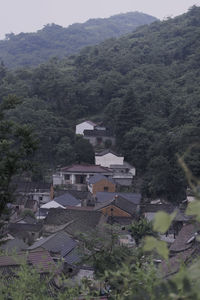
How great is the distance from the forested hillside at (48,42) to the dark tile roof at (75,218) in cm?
4952

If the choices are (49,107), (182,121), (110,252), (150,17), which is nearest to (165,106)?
(182,121)

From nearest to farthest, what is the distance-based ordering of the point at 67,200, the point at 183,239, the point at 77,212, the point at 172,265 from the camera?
the point at 172,265 < the point at 183,239 < the point at 77,212 < the point at 67,200

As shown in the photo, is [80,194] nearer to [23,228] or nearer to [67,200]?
[67,200]

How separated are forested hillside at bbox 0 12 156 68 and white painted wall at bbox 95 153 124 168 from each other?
134ft

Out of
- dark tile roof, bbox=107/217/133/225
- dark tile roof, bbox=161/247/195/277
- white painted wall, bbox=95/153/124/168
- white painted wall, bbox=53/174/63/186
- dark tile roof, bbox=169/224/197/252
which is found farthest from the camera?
white painted wall, bbox=95/153/124/168

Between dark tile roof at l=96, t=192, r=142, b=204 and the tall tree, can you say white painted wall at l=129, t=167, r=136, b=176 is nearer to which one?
dark tile roof at l=96, t=192, r=142, b=204

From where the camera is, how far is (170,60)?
1617 inches

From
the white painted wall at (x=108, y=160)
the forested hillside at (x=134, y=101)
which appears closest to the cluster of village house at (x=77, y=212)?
the white painted wall at (x=108, y=160)

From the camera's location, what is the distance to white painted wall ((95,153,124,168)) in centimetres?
2500

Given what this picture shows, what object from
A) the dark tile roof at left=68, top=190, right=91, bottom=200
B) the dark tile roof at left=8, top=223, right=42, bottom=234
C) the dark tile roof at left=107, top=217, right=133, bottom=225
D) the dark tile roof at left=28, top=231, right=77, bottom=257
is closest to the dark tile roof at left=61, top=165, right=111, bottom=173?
the dark tile roof at left=68, top=190, right=91, bottom=200

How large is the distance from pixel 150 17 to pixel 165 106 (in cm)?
9724

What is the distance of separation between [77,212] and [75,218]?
1.73 ft

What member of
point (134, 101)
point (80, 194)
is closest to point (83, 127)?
point (134, 101)

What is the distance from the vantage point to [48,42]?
76.4 metres
